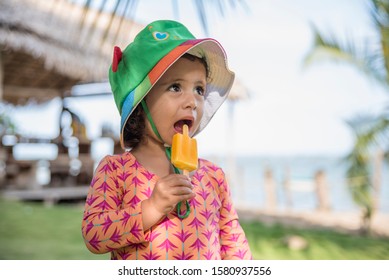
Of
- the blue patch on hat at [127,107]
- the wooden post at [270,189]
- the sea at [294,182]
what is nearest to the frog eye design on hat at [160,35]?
the blue patch on hat at [127,107]

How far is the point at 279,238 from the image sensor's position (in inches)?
163

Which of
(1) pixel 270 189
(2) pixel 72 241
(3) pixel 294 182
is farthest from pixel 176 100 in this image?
(1) pixel 270 189

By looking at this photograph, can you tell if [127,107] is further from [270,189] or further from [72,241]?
[270,189]

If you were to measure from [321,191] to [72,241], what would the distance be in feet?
15.6

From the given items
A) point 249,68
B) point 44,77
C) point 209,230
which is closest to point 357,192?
point 44,77

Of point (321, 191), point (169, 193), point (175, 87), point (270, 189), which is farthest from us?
point (270, 189)

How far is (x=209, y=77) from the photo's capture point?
1191mm

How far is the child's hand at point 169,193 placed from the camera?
957mm

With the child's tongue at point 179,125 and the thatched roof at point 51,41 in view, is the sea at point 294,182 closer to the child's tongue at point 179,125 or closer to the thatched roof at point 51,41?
the thatched roof at point 51,41

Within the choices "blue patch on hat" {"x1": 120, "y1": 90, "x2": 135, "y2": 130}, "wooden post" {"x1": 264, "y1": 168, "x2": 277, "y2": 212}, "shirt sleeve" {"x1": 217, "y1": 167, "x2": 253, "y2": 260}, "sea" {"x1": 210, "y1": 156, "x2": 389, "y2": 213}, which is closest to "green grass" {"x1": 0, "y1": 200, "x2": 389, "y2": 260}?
"sea" {"x1": 210, "y1": 156, "x2": 389, "y2": 213}

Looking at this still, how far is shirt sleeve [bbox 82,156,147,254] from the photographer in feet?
3.24

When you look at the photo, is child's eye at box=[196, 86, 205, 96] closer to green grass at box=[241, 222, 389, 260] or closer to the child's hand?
the child's hand

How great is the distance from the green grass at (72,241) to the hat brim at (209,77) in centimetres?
229
